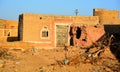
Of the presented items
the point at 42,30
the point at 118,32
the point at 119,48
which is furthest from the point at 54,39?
the point at 119,48

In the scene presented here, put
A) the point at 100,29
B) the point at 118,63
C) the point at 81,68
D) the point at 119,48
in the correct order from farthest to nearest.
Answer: the point at 100,29, the point at 119,48, the point at 118,63, the point at 81,68

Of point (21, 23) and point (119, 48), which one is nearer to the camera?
point (119, 48)

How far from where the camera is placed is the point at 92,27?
25172 mm

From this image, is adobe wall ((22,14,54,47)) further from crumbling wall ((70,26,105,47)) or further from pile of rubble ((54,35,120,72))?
pile of rubble ((54,35,120,72))

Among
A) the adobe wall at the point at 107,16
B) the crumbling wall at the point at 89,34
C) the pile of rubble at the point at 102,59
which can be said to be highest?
the adobe wall at the point at 107,16

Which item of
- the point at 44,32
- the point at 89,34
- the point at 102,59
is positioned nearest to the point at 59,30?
the point at 44,32

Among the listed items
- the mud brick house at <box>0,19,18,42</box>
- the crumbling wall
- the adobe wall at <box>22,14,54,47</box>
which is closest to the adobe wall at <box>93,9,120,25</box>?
the crumbling wall

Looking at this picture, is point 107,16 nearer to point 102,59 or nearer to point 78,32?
point 78,32

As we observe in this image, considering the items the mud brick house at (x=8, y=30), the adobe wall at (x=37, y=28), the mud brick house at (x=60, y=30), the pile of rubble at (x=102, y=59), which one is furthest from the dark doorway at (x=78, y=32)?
the pile of rubble at (x=102, y=59)

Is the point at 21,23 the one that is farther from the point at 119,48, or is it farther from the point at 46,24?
the point at 119,48

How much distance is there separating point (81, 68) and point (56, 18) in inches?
565

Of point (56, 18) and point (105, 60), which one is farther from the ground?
point (56, 18)

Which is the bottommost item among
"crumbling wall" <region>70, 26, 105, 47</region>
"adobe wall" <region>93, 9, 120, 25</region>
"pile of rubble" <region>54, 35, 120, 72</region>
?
"pile of rubble" <region>54, 35, 120, 72</region>

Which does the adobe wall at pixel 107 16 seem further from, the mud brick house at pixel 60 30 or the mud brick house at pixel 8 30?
the mud brick house at pixel 8 30
